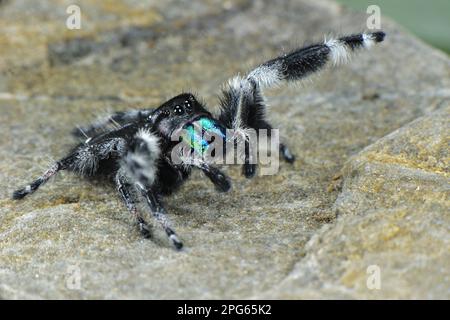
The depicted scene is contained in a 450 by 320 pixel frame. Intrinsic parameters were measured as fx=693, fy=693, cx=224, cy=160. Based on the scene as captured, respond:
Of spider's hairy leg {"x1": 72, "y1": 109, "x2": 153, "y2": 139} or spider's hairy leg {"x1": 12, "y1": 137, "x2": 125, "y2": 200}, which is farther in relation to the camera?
spider's hairy leg {"x1": 72, "y1": 109, "x2": 153, "y2": 139}

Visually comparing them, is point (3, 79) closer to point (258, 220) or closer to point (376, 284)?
point (258, 220)

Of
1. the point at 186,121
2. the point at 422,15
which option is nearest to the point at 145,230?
the point at 186,121

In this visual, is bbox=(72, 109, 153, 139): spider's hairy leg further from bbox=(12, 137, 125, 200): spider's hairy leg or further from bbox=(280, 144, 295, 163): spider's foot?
bbox=(280, 144, 295, 163): spider's foot

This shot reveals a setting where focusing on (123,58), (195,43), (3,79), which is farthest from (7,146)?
(195,43)

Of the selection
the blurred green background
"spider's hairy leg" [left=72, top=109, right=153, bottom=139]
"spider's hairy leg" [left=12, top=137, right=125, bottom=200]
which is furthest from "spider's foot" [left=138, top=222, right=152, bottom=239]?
the blurred green background

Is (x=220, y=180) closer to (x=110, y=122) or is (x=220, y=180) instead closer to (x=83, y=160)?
(x=83, y=160)
